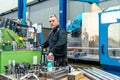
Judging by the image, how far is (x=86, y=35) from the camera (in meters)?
3.41

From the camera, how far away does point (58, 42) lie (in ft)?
7.56

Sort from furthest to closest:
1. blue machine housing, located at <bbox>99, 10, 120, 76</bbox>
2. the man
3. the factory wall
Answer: the factory wall, blue machine housing, located at <bbox>99, 10, 120, 76</bbox>, the man

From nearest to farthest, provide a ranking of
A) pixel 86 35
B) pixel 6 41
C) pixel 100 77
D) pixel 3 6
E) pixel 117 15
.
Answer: pixel 100 77, pixel 6 41, pixel 117 15, pixel 86 35, pixel 3 6

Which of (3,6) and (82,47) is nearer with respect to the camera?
(82,47)

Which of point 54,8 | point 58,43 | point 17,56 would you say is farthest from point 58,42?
point 54,8

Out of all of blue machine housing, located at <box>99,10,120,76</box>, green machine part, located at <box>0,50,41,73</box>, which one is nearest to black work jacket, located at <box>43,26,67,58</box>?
green machine part, located at <box>0,50,41,73</box>

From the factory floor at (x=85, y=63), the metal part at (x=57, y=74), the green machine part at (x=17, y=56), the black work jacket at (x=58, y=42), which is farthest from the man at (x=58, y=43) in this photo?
the factory floor at (x=85, y=63)

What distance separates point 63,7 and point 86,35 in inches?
31.6

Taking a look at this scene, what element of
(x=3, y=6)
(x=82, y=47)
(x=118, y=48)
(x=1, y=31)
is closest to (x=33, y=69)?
(x=1, y=31)

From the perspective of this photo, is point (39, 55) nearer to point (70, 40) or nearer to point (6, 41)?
point (6, 41)

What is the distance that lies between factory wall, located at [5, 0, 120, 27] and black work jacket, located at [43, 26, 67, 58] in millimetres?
2295

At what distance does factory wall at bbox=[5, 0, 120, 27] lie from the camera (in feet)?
15.5

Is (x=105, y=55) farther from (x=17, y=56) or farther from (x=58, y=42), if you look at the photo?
(x=17, y=56)

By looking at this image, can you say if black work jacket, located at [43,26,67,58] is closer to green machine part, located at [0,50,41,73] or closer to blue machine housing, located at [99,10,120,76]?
green machine part, located at [0,50,41,73]
